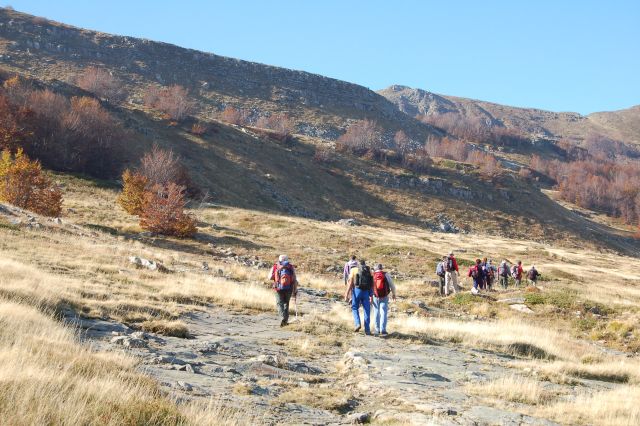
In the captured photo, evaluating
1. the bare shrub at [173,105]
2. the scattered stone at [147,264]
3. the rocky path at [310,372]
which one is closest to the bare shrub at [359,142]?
the bare shrub at [173,105]

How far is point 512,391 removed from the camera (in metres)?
9.56

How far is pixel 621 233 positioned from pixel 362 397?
389ft

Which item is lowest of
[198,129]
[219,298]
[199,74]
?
[219,298]

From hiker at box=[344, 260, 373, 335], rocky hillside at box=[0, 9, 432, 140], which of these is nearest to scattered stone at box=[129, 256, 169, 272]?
hiker at box=[344, 260, 373, 335]

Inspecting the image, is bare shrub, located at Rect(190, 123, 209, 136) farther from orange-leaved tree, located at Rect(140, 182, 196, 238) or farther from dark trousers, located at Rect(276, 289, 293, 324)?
dark trousers, located at Rect(276, 289, 293, 324)

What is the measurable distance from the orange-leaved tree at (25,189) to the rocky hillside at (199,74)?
6866cm

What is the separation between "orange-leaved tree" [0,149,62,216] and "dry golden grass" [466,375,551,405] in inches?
1339

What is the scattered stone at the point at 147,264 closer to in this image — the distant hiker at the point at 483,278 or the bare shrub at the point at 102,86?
the distant hiker at the point at 483,278

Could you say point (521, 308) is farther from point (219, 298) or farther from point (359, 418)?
point (359, 418)

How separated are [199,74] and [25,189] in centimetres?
10527

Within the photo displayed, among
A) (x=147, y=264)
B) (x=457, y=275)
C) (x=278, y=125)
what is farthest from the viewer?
(x=278, y=125)

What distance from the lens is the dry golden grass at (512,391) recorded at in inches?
371

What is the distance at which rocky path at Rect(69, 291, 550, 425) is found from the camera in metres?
7.56

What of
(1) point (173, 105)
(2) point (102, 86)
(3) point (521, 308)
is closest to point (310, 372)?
(3) point (521, 308)
